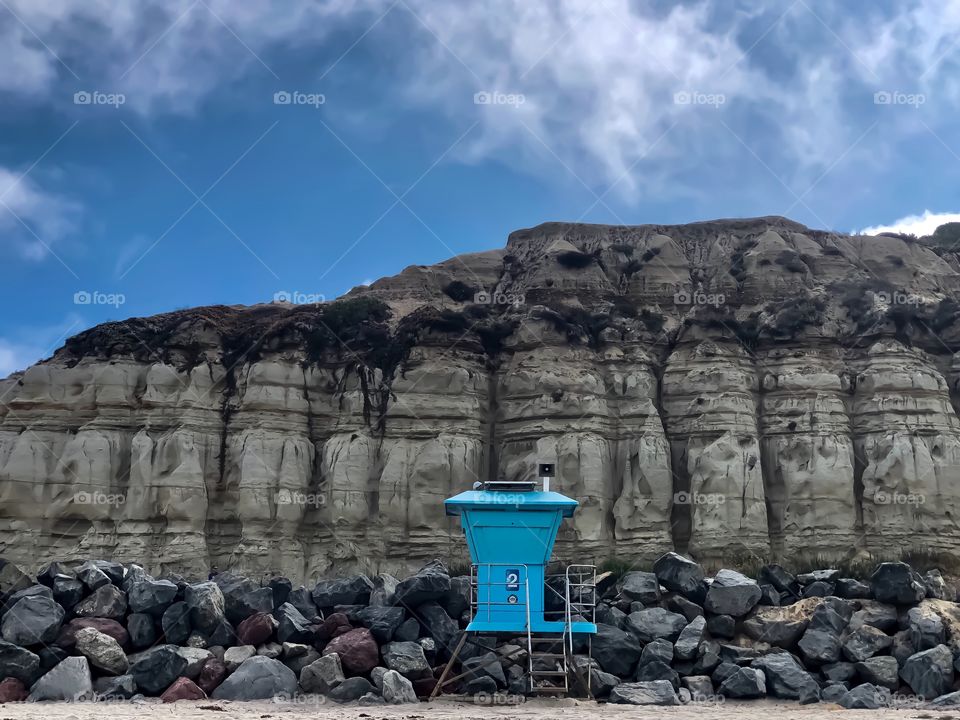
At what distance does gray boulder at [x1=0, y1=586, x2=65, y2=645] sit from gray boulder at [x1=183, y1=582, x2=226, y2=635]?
2258 millimetres

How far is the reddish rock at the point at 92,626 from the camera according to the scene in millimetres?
16594

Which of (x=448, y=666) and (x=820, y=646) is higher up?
(x=820, y=646)

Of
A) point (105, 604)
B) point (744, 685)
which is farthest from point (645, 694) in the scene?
point (105, 604)

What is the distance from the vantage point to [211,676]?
52.8 ft

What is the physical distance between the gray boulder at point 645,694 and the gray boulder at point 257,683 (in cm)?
559

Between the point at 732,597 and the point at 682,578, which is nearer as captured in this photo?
the point at 732,597

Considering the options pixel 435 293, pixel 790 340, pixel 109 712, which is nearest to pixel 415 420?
pixel 435 293

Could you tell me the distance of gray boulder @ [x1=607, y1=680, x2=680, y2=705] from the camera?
52.9 feet
